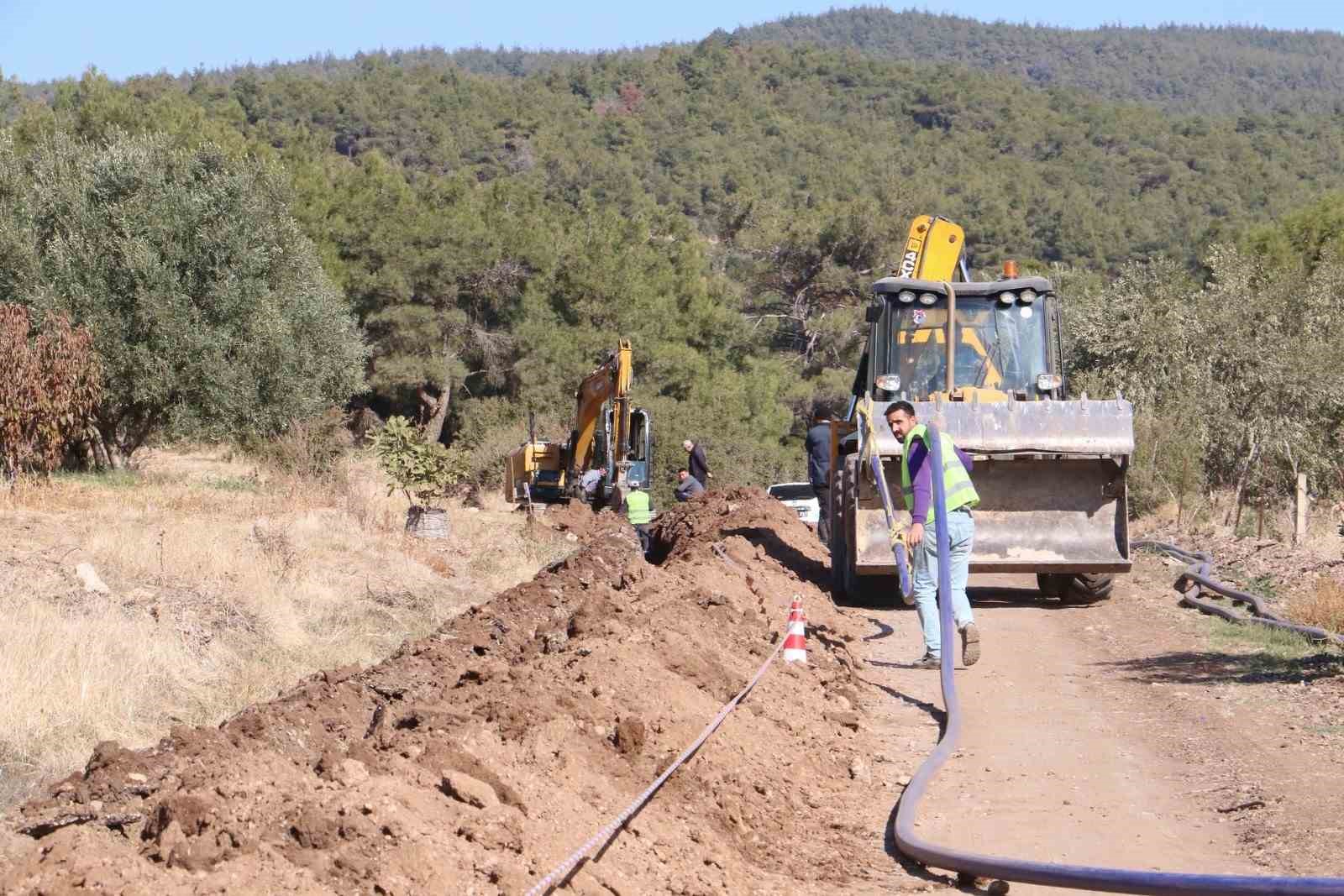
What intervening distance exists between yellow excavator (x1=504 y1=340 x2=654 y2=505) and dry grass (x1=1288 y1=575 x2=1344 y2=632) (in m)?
14.2

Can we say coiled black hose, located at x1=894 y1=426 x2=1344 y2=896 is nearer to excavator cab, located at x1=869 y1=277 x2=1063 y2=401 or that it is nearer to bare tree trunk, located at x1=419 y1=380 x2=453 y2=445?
excavator cab, located at x1=869 y1=277 x2=1063 y2=401

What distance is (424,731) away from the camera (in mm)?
7133

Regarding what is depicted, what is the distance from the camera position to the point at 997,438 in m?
13.8

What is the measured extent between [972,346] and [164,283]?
53.4 feet

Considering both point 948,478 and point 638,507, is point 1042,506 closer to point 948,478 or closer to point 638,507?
point 948,478

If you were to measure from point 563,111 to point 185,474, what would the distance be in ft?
311

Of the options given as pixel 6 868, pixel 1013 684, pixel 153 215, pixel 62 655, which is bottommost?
pixel 1013 684

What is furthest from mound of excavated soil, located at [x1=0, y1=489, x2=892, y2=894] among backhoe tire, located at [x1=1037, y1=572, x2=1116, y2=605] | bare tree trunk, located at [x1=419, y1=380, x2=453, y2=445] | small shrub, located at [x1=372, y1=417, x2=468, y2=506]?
bare tree trunk, located at [x1=419, y1=380, x2=453, y2=445]

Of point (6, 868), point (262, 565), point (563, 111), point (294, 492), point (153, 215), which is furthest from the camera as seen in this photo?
point (563, 111)

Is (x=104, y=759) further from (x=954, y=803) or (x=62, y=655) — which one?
(x=954, y=803)

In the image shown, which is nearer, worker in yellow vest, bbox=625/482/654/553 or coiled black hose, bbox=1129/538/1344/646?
coiled black hose, bbox=1129/538/1344/646

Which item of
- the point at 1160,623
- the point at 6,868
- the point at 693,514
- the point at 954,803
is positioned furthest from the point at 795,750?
the point at 693,514

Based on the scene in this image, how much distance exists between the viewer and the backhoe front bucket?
13.8 meters

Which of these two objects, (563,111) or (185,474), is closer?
(185,474)
